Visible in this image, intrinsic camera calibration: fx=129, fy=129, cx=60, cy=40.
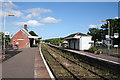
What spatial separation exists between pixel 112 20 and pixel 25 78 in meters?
43.4

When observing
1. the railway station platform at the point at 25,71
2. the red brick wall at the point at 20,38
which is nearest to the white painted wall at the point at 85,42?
the railway station platform at the point at 25,71

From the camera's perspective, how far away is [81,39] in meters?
26.2

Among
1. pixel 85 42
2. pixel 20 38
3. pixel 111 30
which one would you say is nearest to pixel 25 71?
pixel 85 42

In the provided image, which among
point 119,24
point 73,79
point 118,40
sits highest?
point 119,24

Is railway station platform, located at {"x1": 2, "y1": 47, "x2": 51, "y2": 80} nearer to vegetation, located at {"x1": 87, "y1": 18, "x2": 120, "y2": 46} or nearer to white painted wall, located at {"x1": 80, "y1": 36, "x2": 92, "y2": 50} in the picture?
white painted wall, located at {"x1": 80, "y1": 36, "x2": 92, "y2": 50}

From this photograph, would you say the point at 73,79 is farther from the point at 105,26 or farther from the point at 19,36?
the point at 105,26

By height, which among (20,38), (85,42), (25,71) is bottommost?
(25,71)

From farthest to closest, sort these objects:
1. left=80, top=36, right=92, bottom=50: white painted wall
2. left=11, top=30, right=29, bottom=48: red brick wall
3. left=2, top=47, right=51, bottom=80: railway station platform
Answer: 1. left=11, top=30, right=29, bottom=48: red brick wall
2. left=80, top=36, right=92, bottom=50: white painted wall
3. left=2, top=47, right=51, bottom=80: railway station platform

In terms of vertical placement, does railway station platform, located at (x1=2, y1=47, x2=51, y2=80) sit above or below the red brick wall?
below

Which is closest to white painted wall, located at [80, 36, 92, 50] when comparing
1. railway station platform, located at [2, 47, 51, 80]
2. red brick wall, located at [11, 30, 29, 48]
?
railway station platform, located at [2, 47, 51, 80]

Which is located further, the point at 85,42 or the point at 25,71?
the point at 85,42

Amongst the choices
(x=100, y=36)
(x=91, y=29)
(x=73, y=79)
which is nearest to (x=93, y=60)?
(x=73, y=79)

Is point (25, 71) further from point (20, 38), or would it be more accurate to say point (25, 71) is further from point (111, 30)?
point (111, 30)

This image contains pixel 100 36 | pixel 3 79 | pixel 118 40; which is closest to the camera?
pixel 3 79
